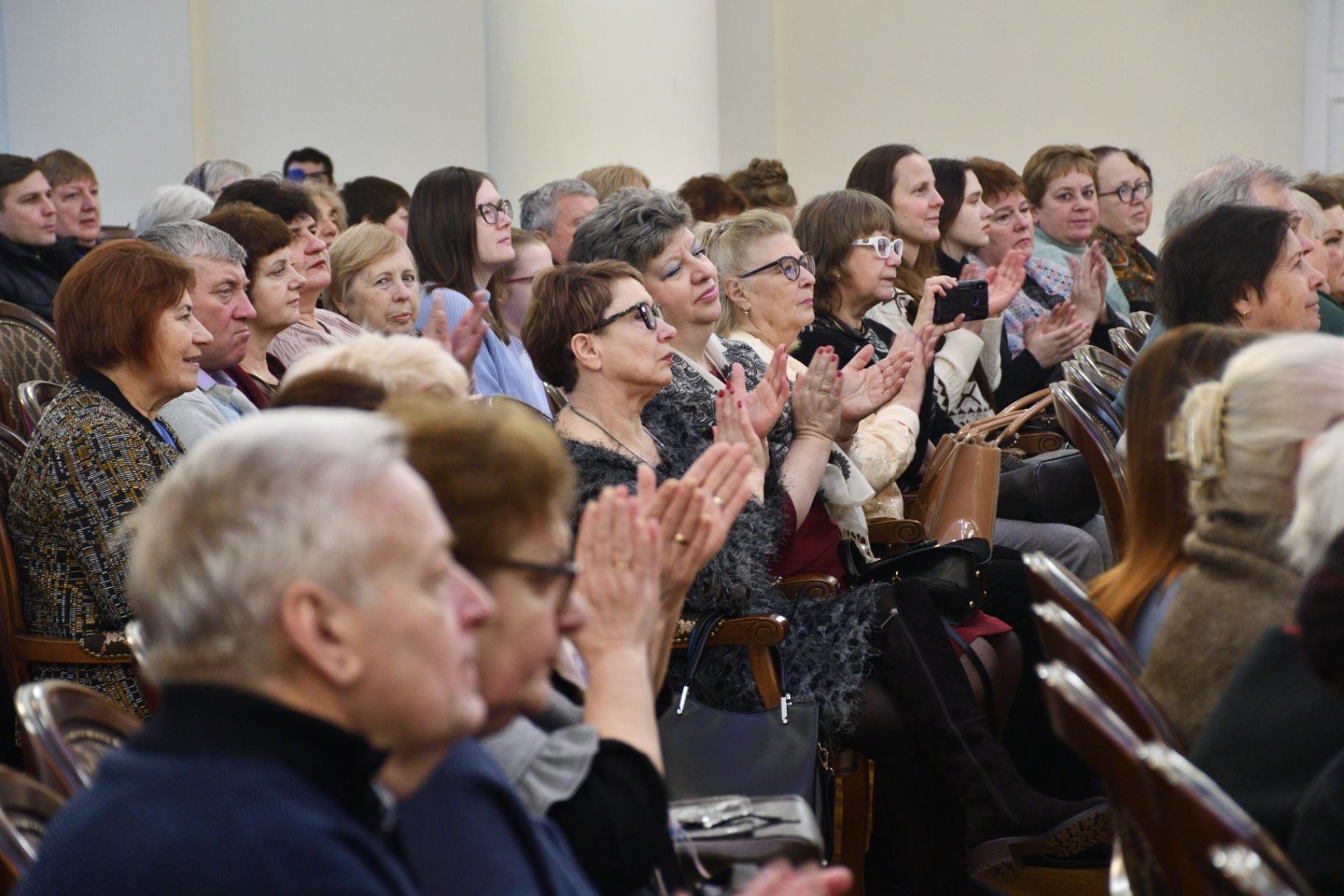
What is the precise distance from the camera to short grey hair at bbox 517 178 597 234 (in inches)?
209

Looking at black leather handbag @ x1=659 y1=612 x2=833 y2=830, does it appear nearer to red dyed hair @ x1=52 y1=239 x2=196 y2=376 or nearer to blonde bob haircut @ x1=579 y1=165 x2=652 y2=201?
red dyed hair @ x1=52 y1=239 x2=196 y2=376

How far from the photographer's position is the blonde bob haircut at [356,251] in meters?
4.05

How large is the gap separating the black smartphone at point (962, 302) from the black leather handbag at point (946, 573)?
0.99 metres

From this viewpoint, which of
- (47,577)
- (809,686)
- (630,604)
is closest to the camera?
(630,604)

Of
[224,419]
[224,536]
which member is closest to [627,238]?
[224,419]

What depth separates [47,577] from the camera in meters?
2.49

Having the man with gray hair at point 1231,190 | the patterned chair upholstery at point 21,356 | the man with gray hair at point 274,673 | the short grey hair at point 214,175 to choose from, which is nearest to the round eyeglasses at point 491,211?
the patterned chair upholstery at point 21,356

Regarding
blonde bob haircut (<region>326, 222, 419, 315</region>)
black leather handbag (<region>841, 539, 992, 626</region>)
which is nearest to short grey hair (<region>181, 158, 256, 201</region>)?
blonde bob haircut (<region>326, 222, 419, 315</region>)

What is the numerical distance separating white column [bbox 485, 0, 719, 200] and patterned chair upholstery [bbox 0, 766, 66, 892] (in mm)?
5047

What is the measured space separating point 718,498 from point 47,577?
118 centimetres

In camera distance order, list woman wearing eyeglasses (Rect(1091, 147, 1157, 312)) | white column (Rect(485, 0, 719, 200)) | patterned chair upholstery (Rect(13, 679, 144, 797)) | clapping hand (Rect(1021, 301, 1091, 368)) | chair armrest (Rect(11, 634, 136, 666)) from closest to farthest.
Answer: patterned chair upholstery (Rect(13, 679, 144, 797))
chair armrest (Rect(11, 634, 136, 666))
clapping hand (Rect(1021, 301, 1091, 368))
woman wearing eyeglasses (Rect(1091, 147, 1157, 312))
white column (Rect(485, 0, 719, 200))

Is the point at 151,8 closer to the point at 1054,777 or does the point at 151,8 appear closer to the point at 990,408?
the point at 990,408

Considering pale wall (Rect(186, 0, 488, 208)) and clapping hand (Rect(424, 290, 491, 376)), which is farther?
pale wall (Rect(186, 0, 488, 208))

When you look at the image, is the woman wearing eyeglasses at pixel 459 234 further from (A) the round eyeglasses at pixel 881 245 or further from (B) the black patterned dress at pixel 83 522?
(B) the black patterned dress at pixel 83 522
